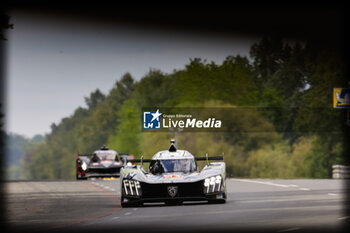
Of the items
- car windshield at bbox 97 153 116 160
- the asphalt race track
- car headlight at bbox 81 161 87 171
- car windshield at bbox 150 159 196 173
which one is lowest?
the asphalt race track

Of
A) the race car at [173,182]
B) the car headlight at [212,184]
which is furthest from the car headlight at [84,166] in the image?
the car headlight at [212,184]

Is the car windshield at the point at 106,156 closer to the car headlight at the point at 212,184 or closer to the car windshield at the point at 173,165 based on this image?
the car windshield at the point at 173,165

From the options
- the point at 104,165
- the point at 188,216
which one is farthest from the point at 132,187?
the point at 104,165

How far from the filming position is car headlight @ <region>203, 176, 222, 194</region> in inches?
743

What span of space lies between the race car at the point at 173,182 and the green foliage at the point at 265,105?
1778 inches

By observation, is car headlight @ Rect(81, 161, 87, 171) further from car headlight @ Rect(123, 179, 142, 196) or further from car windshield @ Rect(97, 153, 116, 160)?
car headlight @ Rect(123, 179, 142, 196)

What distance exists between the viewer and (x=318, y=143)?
75.8 meters

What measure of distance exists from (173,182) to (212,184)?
103 cm

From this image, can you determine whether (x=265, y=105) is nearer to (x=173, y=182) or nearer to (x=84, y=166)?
(x=84, y=166)

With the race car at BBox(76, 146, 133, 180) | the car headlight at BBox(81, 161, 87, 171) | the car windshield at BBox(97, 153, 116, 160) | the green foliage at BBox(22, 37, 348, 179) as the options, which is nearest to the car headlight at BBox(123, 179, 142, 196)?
the race car at BBox(76, 146, 133, 180)

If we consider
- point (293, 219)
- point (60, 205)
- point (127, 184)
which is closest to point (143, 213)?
point (127, 184)

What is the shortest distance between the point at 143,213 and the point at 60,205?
17.9 ft

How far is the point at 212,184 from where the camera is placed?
750 inches

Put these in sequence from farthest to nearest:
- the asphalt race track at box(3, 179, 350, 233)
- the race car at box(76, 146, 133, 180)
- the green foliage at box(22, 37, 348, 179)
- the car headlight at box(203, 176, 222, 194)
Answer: the green foliage at box(22, 37, 348, 179) < the race car at box(76, 146, 133, 180) < the car headlight at box(203, 176, 222, 194) < the asphalt race track at box(3, 179, 350, 233)
